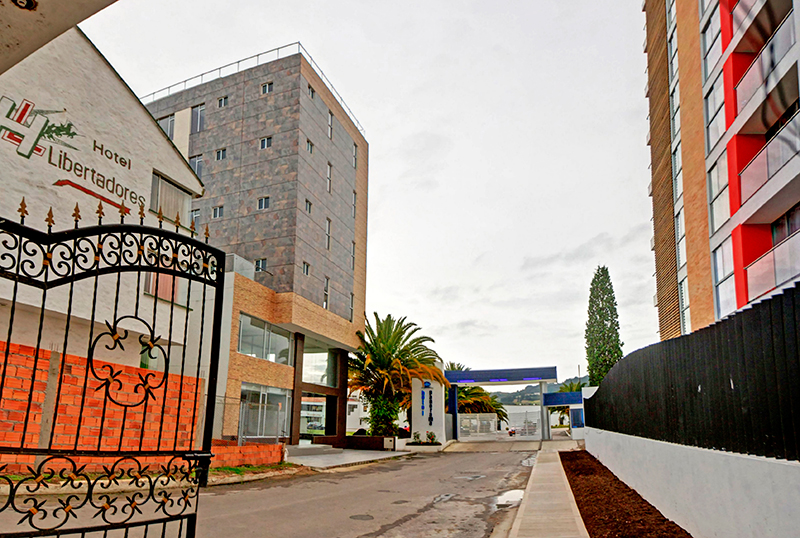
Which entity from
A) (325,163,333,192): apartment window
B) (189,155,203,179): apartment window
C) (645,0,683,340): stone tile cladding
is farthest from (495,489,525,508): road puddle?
(189,155,203,179): apartment window

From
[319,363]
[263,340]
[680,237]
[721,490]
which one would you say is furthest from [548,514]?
[319,363]

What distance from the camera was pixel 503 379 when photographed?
49.4 metres

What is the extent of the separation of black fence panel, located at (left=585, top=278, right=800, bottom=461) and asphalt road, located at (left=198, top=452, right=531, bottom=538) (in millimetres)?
3901

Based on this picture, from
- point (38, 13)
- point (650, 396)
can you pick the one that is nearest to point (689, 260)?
point (650, 396)

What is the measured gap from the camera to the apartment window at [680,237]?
27.4 m

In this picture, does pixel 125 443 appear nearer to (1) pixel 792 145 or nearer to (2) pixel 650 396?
(2) pixel 650 396

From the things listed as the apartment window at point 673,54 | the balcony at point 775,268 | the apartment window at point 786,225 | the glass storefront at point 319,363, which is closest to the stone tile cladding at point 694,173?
the apartment window at point 673,54

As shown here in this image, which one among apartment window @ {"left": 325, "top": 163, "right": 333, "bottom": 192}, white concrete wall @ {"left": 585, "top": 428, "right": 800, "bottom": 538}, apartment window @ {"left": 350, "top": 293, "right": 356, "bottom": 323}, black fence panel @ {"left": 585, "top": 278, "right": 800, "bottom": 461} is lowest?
white concrete wall @ {"left": 585, "top": 428, "right": 800, "bottom": 538}

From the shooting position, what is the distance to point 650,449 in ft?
38.5

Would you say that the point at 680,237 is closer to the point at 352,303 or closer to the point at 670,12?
the point at 670,12

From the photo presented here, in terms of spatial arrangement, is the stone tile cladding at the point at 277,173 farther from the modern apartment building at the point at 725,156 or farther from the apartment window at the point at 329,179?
the modern apartment building at the point at 725,156

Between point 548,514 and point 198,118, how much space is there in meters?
31.8

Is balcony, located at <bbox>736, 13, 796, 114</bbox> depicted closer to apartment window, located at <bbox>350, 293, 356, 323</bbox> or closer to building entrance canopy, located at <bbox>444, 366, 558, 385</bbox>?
apartment window, located at <bbox>350, 293, 356, 323</bbox>

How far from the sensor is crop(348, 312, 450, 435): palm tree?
39438mm
